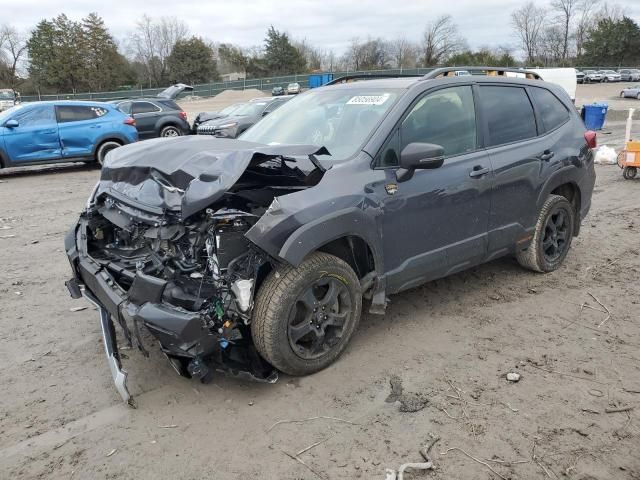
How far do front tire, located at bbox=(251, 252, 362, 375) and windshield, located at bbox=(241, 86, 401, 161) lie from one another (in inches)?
33.5

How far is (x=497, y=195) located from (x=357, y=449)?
8.31 feet

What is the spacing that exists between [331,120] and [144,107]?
13.6 metres

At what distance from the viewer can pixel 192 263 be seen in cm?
319

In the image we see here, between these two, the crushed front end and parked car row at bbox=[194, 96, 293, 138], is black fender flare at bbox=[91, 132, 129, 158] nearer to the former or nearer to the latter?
parked car row at bbox=[194, 96, 293, 138]

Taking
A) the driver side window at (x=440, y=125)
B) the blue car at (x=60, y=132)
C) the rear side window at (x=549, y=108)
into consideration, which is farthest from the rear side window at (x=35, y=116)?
the rear side window at (x=549, y=108)

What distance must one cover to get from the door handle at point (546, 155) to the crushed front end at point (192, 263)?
2.58m

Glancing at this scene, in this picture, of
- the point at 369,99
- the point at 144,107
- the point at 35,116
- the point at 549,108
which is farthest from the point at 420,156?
the point at 144,107

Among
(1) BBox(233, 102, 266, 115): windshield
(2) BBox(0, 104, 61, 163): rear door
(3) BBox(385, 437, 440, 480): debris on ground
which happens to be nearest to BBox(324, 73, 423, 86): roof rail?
(3) BBox(385, 437, 440, 480): debris on ground

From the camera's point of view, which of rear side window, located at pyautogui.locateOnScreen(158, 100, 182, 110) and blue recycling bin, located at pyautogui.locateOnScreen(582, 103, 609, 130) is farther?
blue recycling bin, located at pyautogui.locateOnScreen(582, 103, 609, 130)

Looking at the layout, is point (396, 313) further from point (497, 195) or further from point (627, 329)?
point (627, 329)

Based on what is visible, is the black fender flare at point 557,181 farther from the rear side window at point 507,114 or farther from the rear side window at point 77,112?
the rear side window at point 77,112

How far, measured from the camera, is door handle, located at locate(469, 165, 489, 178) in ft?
13.7

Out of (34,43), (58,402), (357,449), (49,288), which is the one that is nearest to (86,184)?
(49,288)

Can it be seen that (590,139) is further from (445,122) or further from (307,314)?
(307,314)
